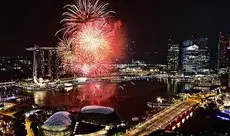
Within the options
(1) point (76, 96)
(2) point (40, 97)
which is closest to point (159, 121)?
(1) point (76, 96)

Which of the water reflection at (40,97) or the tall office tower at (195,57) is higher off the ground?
the tall office tower at (195,57)

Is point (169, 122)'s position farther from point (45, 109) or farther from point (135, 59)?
point (135, 59)

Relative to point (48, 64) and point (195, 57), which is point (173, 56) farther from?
point (48, 64)

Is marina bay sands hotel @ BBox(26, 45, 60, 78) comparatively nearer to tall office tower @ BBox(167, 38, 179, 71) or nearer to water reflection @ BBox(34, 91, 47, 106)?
water reflection @ BBox(34, 91, 47, 106)

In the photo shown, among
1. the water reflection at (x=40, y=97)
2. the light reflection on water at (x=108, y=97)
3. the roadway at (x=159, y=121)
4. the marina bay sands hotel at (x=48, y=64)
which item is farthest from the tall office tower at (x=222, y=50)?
the roadway at (x=159, y=121)

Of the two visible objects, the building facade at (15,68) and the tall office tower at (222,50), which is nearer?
the building facade at (15,68)

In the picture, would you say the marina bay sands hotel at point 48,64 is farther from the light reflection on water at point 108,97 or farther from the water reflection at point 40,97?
the water reflection at point 40,97
